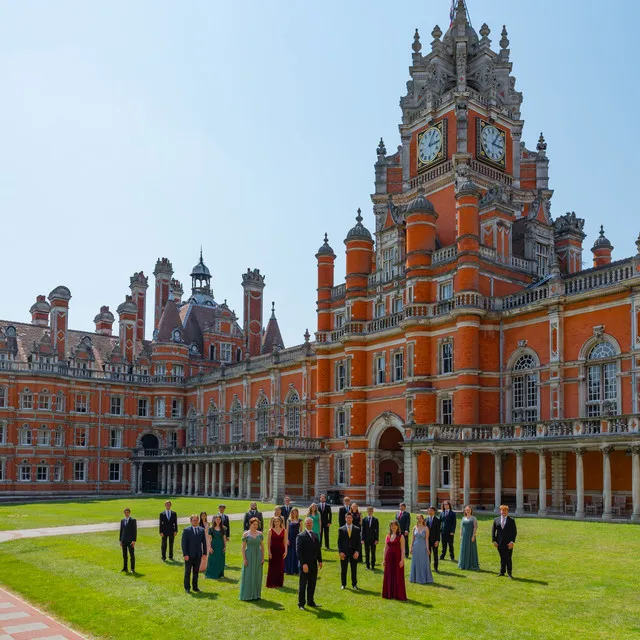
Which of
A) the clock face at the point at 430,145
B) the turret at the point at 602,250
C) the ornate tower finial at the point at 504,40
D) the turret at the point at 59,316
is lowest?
the turret at the point at 59,316

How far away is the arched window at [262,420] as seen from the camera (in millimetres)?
62722

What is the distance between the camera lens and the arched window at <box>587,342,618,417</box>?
1405 inches

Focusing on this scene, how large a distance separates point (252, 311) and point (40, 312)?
20.6m

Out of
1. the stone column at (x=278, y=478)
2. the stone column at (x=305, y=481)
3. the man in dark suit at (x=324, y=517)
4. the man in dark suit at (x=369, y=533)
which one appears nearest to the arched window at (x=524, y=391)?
the stone column at (x=278, y=478)

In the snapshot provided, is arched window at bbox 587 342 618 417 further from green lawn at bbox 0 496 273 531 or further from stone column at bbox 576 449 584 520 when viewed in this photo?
green lawn at bbox 0 496 273 531

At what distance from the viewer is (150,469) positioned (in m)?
74.2

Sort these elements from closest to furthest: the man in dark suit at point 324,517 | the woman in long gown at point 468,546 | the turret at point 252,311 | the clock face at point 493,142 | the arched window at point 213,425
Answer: the woman in long gown at point 468,546 < the man in dark suit at point 324,517 < the clock face at point 493,142 < the arched window at point 213,425 < the turret at point 252,311

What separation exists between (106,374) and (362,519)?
56016 millimetres

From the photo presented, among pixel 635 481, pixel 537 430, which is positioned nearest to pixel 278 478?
pixel 537 430

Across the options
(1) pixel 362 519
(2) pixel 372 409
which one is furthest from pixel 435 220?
(1) pixel 362 519

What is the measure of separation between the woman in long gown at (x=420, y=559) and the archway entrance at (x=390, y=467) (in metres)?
30.9

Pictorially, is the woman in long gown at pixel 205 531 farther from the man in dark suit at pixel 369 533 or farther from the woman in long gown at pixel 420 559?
the woman in long gown at pixel 420 559

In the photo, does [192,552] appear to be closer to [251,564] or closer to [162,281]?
[251,564]

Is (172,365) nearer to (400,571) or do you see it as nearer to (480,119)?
(480,119)
